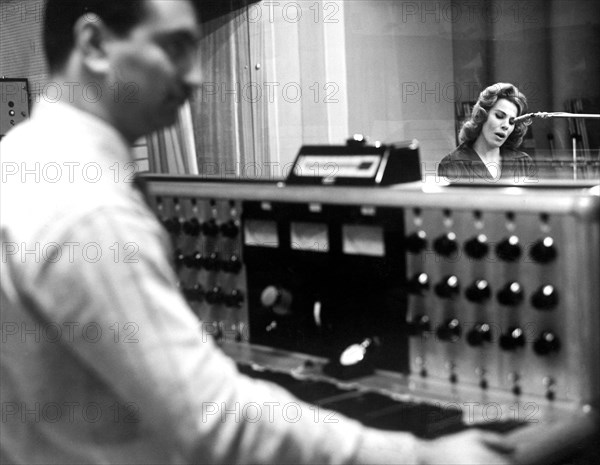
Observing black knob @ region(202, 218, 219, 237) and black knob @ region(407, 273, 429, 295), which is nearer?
black knob @ region(407, 273, 429, 295)

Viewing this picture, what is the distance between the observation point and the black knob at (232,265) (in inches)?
89.9

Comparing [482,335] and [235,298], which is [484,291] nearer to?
[482,335]

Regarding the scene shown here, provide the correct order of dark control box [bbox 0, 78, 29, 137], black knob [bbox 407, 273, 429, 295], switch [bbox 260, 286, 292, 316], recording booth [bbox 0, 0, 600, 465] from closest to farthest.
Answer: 1. recording booth [bbox 0, 0, 600, 465]
2. black knob [bbox 407, 273, 429, 295]
3. switch [bbox 260, 286, 292, 316]
4. dark control box [bbox 0, 78, 29, 137]

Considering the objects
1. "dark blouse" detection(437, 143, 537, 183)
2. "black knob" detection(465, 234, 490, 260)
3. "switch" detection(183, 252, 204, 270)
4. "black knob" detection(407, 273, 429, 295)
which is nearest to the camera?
"black knob" detection(465, 234, 490, 260)

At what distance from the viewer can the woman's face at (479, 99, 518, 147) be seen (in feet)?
16.2

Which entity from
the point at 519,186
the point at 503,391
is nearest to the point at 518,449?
the point at 503,391

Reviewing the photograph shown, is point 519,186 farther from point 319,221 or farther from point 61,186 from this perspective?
point 61,186

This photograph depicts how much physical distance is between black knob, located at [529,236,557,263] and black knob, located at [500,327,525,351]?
155 mm

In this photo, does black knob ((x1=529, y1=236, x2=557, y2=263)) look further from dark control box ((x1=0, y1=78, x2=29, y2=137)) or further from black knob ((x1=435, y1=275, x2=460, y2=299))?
dark control box ((x1=0, y1=78, x2=29, y2=137))

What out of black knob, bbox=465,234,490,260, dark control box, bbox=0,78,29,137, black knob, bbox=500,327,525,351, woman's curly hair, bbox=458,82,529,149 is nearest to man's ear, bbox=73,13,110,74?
black knob, bbox=465,234,490,260

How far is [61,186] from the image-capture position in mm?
1156

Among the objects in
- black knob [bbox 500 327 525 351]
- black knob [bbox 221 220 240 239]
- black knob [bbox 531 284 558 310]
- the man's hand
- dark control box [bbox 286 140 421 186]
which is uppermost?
dark control box [bbox 286 140 421 186]

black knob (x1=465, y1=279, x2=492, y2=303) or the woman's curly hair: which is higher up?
the woman's curly hair

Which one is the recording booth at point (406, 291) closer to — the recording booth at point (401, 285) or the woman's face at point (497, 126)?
the recording booth at point (401, 285)
